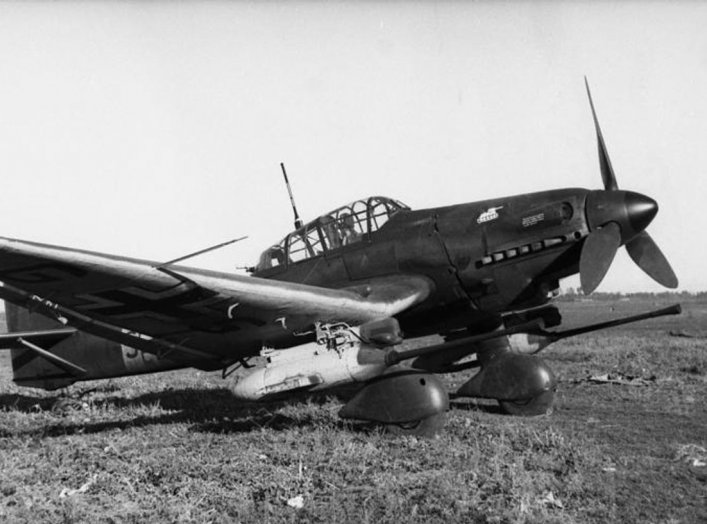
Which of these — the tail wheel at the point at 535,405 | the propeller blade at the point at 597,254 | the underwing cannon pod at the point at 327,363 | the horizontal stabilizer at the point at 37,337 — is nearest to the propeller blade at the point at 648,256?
the propeller blade at the point at 597,254

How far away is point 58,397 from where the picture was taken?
32.6 ft

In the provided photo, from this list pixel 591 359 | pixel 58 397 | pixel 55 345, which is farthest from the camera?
pixel 591 359

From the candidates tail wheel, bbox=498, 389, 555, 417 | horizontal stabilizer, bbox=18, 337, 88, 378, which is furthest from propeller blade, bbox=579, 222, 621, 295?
horizontal stabilizer, bbox=18, 337, 88, 378

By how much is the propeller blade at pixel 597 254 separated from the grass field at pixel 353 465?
1.60m

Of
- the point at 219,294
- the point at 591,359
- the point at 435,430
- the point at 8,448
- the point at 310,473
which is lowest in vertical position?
the point at 591,359

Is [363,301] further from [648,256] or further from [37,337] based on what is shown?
[37,337]

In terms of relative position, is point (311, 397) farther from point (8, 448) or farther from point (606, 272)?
point (606, 272)

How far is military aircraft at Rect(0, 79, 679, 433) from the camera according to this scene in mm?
5516

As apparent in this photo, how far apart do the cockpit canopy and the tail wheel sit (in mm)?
2889

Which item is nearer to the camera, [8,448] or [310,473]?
[310,473]

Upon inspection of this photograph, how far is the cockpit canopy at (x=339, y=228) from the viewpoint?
7871 millimetres

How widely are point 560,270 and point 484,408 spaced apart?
2.14 m

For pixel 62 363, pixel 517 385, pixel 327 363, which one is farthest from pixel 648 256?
pixel 62 363

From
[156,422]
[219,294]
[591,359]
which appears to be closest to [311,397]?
[156,422]
